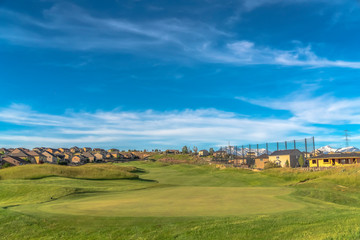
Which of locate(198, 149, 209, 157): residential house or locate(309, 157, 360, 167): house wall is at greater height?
locate(198, 149, 209, 157): residential house

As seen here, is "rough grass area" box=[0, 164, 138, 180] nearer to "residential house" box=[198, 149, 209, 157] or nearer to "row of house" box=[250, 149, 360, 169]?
"row of house" box=[250, 149, 360, 169]

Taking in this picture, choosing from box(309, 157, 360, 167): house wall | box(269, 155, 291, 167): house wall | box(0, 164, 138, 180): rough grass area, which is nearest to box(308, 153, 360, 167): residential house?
box(309, 157, 360, 167): house wall

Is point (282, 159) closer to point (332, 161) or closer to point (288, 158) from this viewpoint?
point (288, 158)

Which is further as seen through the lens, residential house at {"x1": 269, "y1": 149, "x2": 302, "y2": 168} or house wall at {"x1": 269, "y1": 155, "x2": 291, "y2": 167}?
Result: house wall at {"x1": 269, "y1": 155, "x2": 291, "y2": 167}

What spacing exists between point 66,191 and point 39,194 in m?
2.22

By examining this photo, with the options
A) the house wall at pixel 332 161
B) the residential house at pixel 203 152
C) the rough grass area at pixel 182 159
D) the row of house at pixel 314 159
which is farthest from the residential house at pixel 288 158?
the residential house at pixel 203 152

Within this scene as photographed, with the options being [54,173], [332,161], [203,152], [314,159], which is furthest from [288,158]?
[203,152]

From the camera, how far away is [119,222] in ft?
42.4

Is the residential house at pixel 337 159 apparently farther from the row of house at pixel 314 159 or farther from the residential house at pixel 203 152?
the residential house at pixel 203 152

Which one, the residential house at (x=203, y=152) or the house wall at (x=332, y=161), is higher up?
the residential house at (x=203, y=152)

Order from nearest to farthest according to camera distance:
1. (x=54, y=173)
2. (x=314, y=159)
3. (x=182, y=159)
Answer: (x=54, y=173) < (x=314, y=159) < (x=182, y=159)

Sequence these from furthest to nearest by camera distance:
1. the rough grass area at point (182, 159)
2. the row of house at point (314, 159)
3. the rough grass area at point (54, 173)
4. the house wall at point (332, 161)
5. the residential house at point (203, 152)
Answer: the residential house at point (203, 152)
the rough grass area at point (182, 159)
the row of house at point (314, 159)
the house wall at point (332, 161)
the rough grass area at point (54, 173)

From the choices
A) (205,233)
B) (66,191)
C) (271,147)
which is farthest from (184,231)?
(271,147)

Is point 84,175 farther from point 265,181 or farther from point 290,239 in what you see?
point 290,239
